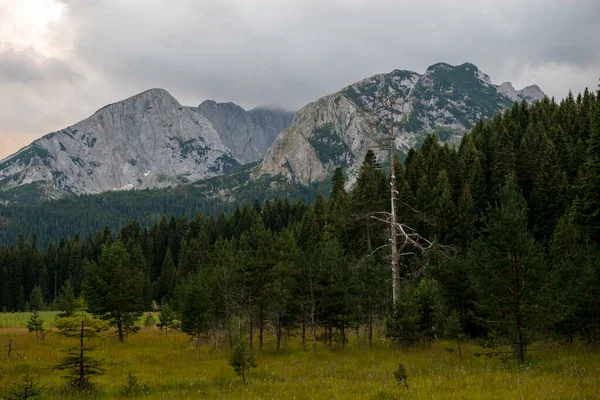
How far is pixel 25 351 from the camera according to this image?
25.6 m

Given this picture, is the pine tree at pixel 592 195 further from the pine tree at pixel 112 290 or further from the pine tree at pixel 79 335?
the pine tree at pixel 112 290

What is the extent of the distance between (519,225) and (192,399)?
12841 millimetres

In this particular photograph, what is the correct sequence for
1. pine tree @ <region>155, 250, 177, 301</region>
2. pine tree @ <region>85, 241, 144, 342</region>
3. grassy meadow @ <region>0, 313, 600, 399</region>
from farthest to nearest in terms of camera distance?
pine tree @ <region>155, 250, 177, 301</region> → pine tree @ <region>85, 241, 144, 342</region> → grassy meadow @ <region>0, 313, 600, 399</region>

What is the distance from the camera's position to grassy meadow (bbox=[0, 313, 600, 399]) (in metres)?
11.6

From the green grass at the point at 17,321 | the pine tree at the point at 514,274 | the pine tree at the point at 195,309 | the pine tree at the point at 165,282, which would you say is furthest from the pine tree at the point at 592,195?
the pine tree at the point at 165,282

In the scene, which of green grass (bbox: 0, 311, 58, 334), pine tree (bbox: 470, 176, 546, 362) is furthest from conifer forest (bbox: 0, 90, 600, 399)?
green grass (bbox: 0, 311, 58, 334)

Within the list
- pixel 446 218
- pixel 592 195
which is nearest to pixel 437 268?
pixel 592 195

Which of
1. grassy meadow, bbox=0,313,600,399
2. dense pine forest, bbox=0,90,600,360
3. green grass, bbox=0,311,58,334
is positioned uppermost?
dense pine forest, bbox=0,90,600,360

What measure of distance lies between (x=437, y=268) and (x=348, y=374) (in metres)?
8.97

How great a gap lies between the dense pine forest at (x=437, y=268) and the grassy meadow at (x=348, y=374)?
Answer: 4.81 feet

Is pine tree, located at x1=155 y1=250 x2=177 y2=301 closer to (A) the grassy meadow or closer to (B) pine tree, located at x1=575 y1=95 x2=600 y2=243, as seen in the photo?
(A) the grassy meadow

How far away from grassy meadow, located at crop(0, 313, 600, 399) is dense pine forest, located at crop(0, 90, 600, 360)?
1.47m

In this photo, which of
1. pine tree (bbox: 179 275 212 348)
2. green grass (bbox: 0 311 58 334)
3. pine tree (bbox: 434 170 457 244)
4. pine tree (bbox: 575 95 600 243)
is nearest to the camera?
pine tree (bbox: 179 275 212 348)

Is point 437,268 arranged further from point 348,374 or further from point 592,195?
point 592,195
